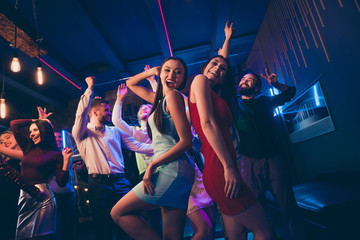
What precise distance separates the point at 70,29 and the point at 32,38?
112cm

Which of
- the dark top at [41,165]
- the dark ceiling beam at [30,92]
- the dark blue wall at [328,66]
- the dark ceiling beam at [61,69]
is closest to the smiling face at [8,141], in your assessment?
the dark top at [41,165]

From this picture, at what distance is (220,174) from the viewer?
0.94m

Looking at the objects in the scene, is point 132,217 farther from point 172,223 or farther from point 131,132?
point 131,132

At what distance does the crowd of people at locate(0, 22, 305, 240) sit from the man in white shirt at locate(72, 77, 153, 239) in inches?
0.4

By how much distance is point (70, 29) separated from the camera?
397 cm

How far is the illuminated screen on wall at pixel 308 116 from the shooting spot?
2.93 metres

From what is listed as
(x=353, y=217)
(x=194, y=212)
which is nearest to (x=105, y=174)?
(x=194, y=212)

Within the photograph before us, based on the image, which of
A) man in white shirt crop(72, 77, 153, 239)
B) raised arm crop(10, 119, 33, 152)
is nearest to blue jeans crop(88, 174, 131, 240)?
man in white shirt crop(72, 77, 153, 239)

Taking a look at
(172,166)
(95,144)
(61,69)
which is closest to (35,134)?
(95,144)

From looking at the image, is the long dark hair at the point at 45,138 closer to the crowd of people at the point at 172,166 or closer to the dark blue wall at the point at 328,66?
the crowd of people at the point at 172,166

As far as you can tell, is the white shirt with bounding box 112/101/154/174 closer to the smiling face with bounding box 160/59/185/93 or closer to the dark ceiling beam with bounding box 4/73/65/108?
the smiling face with bounding box 160/59/185/93

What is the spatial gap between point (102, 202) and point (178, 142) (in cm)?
134

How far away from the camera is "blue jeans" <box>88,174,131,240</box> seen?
1.94 meters

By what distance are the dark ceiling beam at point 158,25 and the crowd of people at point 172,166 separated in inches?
74.6
